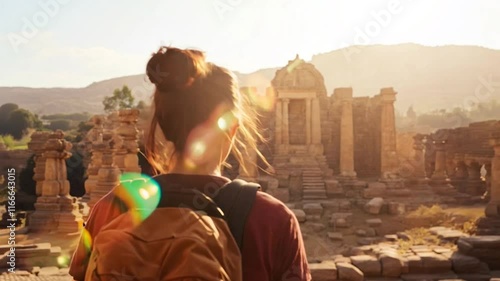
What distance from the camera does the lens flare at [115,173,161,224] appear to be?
1704 millimetres

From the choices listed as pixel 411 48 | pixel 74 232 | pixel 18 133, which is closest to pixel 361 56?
pixel 411 48

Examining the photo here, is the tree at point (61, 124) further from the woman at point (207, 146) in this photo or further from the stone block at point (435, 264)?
the woman at point (207, 146)

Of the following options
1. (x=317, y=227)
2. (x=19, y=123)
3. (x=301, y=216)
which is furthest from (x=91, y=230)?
(x=19, y=123)

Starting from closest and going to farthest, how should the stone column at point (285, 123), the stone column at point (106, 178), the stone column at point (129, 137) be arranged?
the stone column at point (129, 137), the stone column at point (106, 178), the stone column at point (285, 123)

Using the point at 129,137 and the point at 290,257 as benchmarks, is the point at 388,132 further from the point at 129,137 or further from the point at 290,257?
the point at 290,257

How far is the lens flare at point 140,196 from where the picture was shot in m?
1.70

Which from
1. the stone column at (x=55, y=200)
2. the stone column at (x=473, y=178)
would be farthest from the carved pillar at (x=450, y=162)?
the stone column at (x=55, y=200)

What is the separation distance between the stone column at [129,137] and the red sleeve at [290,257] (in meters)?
11.1

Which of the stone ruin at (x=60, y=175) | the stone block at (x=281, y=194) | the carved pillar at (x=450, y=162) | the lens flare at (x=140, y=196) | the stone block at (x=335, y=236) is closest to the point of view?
the lens flare at (x=140, y=196)

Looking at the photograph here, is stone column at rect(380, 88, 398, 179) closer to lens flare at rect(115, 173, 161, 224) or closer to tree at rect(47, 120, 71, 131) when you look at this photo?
lens flare at rect(115, 173, 161, 224)

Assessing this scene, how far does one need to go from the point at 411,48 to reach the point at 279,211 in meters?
→ 155

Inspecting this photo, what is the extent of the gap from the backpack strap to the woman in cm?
3

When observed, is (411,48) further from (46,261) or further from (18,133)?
(46,261)

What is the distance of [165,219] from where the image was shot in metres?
1.66
